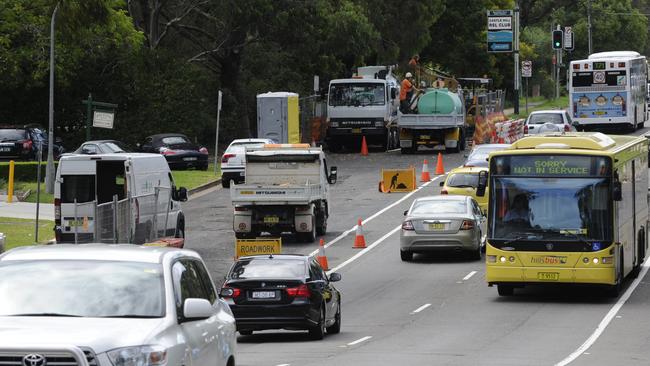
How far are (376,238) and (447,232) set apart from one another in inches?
221

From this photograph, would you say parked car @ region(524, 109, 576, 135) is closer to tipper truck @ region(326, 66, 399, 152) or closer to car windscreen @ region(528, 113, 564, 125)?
car windscreen @ region(528, 113, 564, 125)

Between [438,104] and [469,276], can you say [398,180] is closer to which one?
[438,104]

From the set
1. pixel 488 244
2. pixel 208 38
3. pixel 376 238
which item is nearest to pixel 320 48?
pixel 208 38

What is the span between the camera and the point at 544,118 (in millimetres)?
59406

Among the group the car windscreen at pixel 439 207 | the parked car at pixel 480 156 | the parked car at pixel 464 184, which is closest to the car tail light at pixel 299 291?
the car windscreen at pixel 439 207

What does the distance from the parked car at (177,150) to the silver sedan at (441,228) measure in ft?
69.9

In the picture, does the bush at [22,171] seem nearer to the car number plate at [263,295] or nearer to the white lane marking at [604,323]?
the white lane marking at [604,323]

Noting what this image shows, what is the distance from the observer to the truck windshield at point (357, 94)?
60.9m

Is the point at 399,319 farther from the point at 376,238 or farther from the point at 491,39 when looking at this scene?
the point at 491,39

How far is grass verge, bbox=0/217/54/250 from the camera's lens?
33250 millimetres

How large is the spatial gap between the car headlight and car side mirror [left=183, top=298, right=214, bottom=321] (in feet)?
2.35

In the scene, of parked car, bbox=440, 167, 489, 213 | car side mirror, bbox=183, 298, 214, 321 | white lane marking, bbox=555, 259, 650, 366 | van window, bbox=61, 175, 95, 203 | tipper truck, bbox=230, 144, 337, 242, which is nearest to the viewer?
car side mirror, bbox=183, 298, 214, 321

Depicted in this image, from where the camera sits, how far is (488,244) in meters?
25.9

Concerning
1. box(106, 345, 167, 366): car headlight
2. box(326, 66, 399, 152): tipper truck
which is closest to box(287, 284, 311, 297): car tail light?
box(106, 345, 167, 366): car headlight
